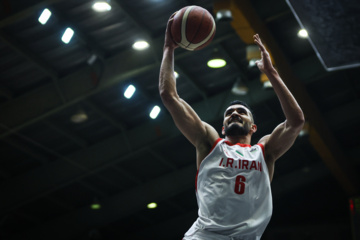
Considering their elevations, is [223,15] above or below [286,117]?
above

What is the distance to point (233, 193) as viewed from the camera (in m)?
4.25

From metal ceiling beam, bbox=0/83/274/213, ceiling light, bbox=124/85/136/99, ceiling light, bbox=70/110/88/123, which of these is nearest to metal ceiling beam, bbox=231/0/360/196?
metal ceiling beam, bbox=0/83/274/213

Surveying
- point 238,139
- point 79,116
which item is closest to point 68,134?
point 79,116

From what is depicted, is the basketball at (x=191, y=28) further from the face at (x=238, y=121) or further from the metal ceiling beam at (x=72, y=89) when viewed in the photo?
the metal ceiling beam at (x=72, y=89)

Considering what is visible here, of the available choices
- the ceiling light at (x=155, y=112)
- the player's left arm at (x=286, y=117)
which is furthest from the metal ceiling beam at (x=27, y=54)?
the player's left arm at (x=286, y=117)

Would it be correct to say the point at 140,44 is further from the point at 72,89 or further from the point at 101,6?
the point at 72,89

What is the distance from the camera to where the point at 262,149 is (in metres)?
4.65

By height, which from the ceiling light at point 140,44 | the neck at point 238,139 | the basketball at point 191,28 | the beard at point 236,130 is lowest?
the neck at point 238,139

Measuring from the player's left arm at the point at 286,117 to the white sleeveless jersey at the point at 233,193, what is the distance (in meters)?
0.20

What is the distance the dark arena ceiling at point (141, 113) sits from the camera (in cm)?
1120

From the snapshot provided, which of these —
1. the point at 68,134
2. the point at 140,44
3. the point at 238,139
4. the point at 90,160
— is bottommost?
the point at 238,139

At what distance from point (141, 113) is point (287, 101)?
1027cm

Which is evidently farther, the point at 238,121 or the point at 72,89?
the point at 72,89

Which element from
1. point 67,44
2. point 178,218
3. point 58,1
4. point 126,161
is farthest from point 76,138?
point 178,218
